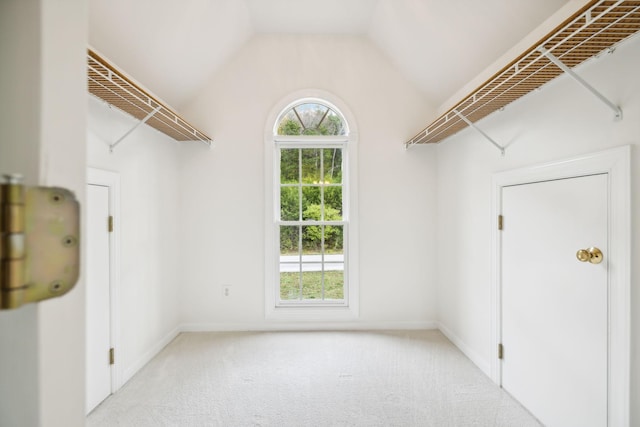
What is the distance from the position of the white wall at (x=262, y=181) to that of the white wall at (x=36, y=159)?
2911mm

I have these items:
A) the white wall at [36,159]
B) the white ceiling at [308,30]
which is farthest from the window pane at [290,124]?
the white wall at [36,159]

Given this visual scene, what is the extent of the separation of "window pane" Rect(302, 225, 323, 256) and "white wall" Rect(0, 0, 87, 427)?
3.06 metres

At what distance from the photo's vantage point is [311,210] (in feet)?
11.4

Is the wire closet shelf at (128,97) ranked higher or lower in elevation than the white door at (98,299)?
higher

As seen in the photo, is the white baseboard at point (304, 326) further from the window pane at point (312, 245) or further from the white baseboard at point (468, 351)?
the window pane at point (312, 245)

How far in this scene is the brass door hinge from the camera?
274 mm

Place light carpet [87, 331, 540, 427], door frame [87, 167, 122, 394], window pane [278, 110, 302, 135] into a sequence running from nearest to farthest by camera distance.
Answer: light carpet [87, 331, 540, 427], door frame [87, 167, 122, 394], window pane [278, 110, 302, 135]

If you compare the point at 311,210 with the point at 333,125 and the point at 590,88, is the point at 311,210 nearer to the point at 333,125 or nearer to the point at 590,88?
the point at 333,125

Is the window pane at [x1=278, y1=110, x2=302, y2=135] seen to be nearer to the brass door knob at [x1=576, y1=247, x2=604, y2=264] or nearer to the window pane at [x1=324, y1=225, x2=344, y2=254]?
the window pane at [x1=324, y1=225, x2=344, y2=254]

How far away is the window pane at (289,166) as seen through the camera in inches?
136

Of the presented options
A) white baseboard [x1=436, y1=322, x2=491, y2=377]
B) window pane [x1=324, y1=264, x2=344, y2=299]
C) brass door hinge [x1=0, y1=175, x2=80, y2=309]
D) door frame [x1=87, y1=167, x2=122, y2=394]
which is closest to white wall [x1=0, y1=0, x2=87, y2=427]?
brass door hinge [x1=0, y1=175, x2=80, y2=309]

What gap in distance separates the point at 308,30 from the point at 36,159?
10.9ft

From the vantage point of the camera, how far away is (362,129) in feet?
10.9

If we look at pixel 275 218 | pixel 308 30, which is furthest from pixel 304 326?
pixel 308 30
